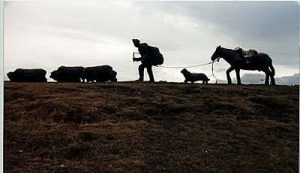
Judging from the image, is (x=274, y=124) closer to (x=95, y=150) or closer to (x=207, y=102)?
(x=207, y=102)

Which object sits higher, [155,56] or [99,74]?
[155,56]

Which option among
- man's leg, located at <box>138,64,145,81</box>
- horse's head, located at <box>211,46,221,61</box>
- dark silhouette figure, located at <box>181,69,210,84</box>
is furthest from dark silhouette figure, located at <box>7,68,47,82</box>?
horse's head, located at <box>211,46,221,61</box>

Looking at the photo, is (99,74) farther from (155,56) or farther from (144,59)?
(155,56)

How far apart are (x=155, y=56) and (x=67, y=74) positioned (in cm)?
71

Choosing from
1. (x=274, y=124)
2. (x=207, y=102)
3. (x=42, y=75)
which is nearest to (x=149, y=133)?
(x=207, y=102)

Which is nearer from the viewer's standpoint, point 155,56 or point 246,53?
point 155,56

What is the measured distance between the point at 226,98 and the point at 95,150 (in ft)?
3.38

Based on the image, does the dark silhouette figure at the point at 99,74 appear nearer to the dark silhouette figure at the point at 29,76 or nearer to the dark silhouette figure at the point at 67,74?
the dark silhouette figure at the point at 67,74

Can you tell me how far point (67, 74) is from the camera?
162 inches

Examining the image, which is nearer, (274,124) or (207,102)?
(274,124)

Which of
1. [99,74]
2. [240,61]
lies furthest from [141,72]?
[240,61]

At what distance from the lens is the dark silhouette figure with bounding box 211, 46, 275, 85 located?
3789mm

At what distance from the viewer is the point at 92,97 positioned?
3.49 meters

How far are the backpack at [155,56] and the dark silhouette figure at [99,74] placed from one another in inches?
11.0
